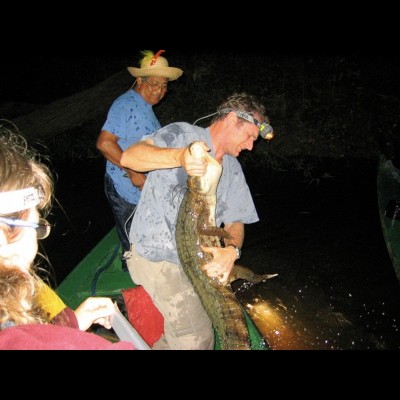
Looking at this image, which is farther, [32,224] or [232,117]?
[232,117]

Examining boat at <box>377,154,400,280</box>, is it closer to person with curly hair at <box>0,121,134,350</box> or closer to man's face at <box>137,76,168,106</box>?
man's face at <box>137,76,168,106</box>

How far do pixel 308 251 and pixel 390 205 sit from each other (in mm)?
1662

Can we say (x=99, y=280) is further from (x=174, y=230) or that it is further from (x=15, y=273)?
(x=15, y=273)

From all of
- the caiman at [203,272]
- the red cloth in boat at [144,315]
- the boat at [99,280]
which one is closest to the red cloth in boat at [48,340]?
the caiman at [203,272]

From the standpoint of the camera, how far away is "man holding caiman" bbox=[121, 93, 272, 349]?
2.61 meters

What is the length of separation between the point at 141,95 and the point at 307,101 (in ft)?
31.2

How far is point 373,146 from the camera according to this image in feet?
37.7

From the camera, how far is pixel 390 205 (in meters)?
6.08

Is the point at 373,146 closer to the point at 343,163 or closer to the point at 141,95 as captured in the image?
the point at 343,163

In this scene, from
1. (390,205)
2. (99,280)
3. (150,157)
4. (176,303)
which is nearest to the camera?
(150,157)

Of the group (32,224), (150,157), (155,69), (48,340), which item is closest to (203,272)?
(150,157)

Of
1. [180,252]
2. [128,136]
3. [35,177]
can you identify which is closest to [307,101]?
[128,136]

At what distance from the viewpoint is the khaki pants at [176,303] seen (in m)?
2.71

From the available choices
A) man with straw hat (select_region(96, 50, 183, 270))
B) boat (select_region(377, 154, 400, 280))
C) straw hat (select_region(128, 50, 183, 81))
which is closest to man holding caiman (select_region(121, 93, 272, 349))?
man with straw hat (select_region(96, 50, 183, 270))
